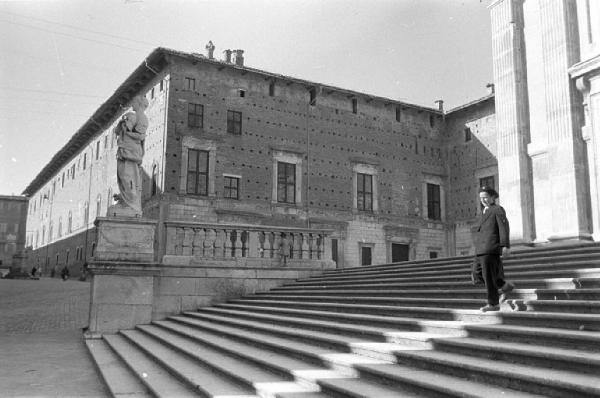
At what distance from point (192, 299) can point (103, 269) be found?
7.03 feet

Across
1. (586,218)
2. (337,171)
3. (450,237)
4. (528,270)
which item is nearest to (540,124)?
(586,218)

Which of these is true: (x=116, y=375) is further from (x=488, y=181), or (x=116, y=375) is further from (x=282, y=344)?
(x=488, y=181)

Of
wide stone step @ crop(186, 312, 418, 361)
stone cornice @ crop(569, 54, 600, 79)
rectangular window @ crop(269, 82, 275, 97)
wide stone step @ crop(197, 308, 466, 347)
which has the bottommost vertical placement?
wide stone step @ crop(186, 312, 418, 361)

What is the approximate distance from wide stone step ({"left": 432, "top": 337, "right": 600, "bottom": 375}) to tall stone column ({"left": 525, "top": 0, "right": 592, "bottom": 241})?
9645 mm

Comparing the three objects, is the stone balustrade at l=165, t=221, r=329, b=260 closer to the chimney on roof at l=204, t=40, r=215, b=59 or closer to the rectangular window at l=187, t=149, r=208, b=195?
the rectangular window at l=187, t=149, r=208, b=195

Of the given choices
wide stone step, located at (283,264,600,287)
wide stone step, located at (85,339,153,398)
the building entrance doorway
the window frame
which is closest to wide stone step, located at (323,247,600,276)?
wide stone step, located at (283,264,600,287)

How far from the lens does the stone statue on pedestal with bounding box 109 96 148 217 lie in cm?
1290

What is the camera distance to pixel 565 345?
15.4ft

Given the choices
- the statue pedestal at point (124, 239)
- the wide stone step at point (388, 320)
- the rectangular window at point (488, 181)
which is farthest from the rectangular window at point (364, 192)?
the wide stone step at point (388, 320)

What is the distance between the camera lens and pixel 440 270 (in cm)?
1075

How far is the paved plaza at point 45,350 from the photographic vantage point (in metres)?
7.05

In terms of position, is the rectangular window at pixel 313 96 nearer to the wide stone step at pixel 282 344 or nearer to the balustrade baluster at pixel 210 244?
the balustrade baluster at pixel 210 244

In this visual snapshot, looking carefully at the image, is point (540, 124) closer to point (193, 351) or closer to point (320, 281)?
point (320, 281)

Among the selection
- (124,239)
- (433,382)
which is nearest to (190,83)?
(124,239)
